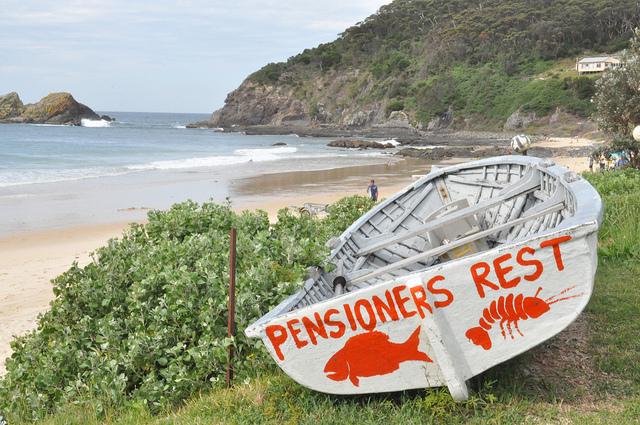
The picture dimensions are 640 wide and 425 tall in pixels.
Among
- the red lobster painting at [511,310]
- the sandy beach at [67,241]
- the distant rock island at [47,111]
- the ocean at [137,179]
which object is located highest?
the distant rock island at [47,111]

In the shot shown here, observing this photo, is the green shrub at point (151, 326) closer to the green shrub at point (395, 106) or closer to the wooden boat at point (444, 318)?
the wooden boat at point (444, 318)

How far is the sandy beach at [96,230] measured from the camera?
11836 mm

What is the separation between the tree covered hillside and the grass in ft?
212

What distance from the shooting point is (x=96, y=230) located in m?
18.8

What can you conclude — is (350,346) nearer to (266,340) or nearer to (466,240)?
(266,340)

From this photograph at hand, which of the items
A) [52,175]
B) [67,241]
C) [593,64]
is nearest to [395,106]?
[593,64]

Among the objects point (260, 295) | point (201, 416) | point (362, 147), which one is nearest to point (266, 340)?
point (201, 416)

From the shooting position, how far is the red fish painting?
4.32 metres

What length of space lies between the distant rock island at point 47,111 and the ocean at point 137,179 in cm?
5798

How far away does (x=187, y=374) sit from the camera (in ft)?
18.0

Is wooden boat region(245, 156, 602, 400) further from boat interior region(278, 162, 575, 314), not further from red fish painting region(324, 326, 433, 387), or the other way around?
boat interior region(278, 162, 575, 314)

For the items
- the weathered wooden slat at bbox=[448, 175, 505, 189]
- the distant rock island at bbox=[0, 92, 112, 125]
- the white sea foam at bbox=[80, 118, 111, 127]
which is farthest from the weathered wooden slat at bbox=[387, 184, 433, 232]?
the distant rock island at bbox=[0, 92, 112, 125]

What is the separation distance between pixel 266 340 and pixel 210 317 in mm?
1504

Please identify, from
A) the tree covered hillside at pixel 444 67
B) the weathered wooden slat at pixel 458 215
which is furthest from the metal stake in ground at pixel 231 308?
the tree covered hillside at pixel 444 67
